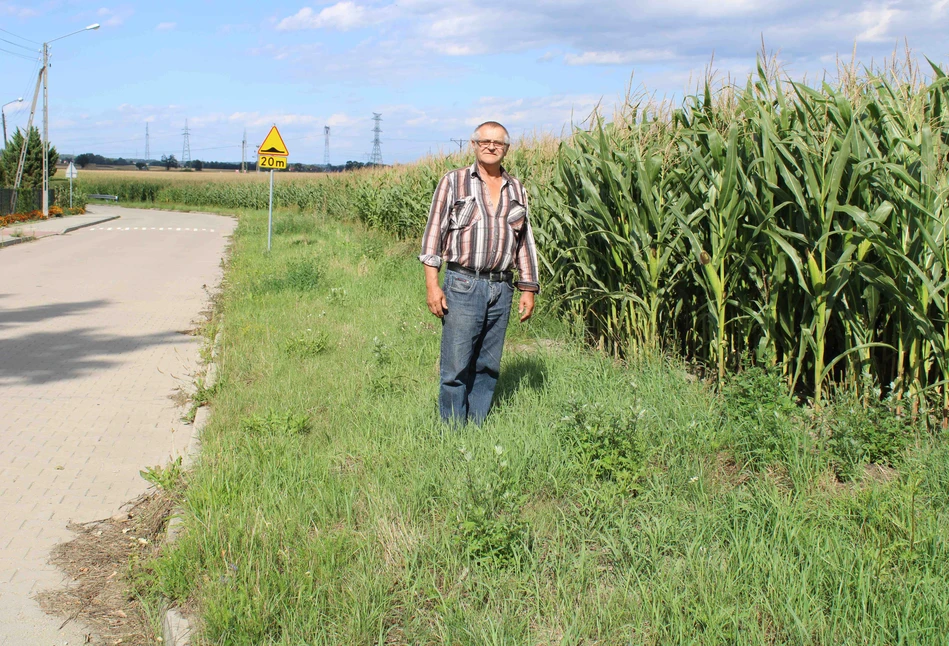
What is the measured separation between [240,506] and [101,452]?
2097mm

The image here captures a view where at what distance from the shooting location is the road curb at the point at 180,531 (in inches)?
133

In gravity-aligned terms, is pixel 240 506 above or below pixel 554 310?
below

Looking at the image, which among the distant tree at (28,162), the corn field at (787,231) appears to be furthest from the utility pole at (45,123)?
the corn field at (787,231)

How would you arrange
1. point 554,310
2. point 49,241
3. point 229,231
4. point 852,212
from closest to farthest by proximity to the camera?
point 852,212 < point 554,310 < point 49,241 < point 229,231

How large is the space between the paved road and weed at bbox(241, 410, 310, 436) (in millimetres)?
588

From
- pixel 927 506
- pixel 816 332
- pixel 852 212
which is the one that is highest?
pixel 852 212

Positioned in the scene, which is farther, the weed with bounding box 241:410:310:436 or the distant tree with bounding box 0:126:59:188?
the distant tree with bounding box 0:126:59:188

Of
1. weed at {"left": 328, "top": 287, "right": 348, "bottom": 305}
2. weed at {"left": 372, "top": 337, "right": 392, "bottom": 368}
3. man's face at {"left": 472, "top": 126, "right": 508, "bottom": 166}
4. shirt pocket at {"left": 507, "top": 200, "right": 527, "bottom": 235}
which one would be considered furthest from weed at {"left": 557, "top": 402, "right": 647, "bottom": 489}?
weed at {"left": 328, "top": 287, "right": 348, "bottom": 305}

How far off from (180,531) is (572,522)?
200 cm

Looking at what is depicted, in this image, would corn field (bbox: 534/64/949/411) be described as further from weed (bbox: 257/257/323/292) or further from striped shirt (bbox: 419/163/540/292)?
weed (bbox: 257/257/323/292)

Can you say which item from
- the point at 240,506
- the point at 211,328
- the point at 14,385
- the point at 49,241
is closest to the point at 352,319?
the point at 211,328

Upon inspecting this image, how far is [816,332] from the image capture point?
5.17m

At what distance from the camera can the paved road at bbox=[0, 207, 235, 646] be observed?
4.38 metres

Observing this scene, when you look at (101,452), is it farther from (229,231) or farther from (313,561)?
(229,231)
